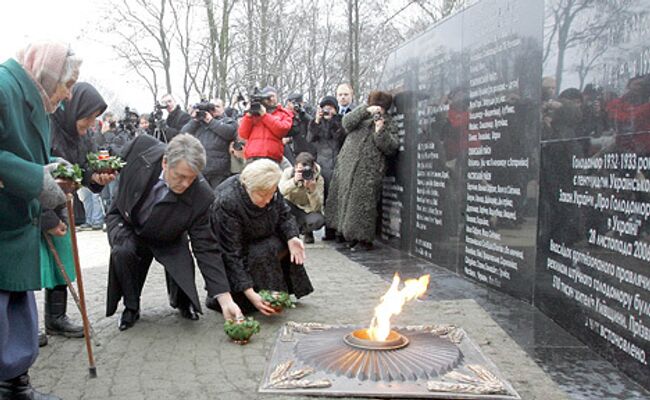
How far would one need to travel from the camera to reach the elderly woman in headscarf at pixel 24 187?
2.79 m

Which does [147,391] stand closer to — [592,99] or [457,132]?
[592,99]

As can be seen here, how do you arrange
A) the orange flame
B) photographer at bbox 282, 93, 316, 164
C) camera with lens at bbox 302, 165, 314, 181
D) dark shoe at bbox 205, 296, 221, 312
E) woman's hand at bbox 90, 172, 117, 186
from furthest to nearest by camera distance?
photographer at bbox 282, 93, 316, 164 → camera with lens at bbox 302, 165, 314, 181 → dark shoe at bbox 205, 296, 221, 312 → woman's hand at bbox 90, 172, 117, 186 → the orange flame

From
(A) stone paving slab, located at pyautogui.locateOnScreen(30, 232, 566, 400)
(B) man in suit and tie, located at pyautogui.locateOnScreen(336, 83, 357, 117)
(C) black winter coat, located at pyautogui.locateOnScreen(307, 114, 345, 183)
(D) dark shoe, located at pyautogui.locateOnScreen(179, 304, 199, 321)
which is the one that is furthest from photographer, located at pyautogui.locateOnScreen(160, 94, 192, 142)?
(D) dark shoe, located at pyautogui.locateOnScreen(179, 304, 199, 321)

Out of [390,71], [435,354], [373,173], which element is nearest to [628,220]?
[435,354]

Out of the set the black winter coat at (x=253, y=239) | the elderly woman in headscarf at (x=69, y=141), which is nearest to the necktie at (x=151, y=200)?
the elderly woman in headscarf at (x=69, y=141)

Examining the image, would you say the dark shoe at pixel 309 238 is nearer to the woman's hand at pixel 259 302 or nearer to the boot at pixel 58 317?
the woman's hand at pixel 259 302

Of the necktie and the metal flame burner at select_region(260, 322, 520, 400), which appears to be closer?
the metal flame burner at select_region(260, 322, 520, 400)

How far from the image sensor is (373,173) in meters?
7.77

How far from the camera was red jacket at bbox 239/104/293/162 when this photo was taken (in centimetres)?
789

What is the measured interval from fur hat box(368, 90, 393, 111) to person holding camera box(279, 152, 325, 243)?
1041mm

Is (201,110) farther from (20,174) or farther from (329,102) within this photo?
(20,174)

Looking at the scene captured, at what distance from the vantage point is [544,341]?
4074 mm

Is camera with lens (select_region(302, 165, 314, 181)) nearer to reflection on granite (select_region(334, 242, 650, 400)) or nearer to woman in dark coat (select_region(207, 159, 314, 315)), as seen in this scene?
reflection on granite (select_region(334, 242, 650, 400))

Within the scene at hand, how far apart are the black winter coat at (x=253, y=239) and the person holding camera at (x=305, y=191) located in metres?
2.50
